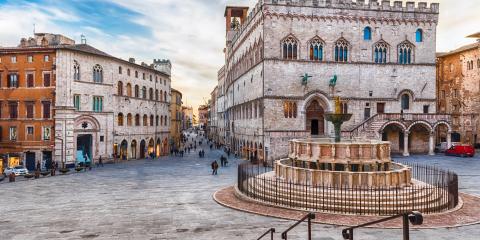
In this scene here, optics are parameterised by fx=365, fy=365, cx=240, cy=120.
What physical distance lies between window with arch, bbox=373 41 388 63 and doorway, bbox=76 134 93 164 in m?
32.8

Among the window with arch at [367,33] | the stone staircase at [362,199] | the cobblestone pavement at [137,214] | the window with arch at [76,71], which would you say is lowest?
the cobblestone pavement at [137,214]

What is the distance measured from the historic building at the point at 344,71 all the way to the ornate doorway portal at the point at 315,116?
0.11 metres

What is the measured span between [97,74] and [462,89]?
162 feet

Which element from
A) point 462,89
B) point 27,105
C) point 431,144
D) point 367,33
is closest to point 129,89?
point 27,105

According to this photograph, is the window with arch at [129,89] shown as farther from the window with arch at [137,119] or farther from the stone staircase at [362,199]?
the stone staircase at [362,199]

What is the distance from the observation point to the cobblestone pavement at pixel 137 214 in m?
12.8

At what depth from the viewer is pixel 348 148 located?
17.8m

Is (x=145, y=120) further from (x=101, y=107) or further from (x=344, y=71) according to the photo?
(x=344, y=71)

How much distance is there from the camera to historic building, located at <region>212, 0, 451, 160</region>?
38000 mm

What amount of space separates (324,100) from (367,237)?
28007 millimetres

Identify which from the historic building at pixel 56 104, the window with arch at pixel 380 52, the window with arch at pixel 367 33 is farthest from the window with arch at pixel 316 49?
the historic building at pixel 56 104

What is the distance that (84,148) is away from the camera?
1571 inches

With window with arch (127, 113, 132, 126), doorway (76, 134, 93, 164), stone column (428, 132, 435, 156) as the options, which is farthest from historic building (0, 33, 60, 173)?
stone column (428, 132, 435, 156)

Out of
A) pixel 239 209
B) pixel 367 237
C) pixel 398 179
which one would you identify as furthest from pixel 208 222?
pixel 398 179
